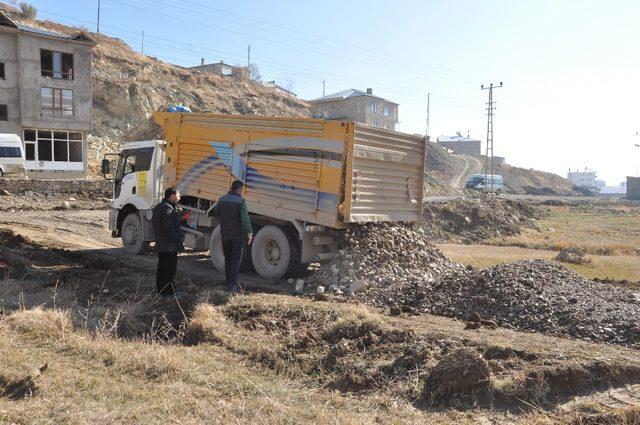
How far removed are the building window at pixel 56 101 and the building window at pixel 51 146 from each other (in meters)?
1.48

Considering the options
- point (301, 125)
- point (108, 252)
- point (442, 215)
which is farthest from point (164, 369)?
point (442, 215)

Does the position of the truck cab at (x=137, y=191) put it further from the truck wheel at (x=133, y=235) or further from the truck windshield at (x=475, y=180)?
the truck windshield at (x=475, y=180)

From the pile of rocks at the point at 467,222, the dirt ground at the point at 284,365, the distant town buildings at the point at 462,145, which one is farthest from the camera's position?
the distant town buildings at the point at 462,145

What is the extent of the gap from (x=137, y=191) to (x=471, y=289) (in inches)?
314

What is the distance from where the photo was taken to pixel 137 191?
13016mm

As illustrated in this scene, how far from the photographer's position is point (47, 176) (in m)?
34.4

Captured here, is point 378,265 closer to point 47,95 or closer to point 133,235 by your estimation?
point 133,235

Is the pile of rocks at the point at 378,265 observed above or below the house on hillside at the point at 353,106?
below

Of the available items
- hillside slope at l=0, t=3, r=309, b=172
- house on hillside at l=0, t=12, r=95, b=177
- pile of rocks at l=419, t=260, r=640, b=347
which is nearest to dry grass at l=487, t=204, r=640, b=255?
pile of rocks at l=419, t=260, r=640, b=347

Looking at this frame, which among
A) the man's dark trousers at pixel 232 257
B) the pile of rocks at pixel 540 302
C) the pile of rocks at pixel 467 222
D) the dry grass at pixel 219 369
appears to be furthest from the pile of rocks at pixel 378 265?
the pile of rocks at pixel 467 222

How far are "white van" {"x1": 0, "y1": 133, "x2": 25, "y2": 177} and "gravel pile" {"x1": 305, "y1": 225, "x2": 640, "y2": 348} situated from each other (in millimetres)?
Result: 23930

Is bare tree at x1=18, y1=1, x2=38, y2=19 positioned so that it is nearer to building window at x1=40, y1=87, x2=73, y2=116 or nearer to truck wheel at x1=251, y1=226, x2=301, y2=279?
building window at x1=40, y1=87, x2=73, y2=116

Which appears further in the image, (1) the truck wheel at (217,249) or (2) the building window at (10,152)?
(2) the building window at (10,152)

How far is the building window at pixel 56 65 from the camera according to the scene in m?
37.7
